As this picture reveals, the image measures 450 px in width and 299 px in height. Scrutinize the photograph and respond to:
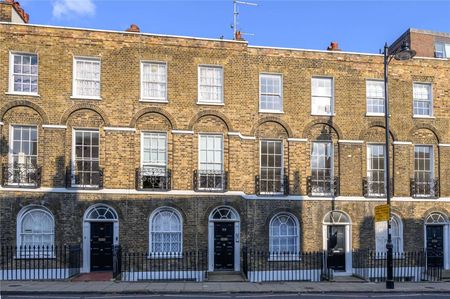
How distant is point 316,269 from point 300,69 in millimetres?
8969

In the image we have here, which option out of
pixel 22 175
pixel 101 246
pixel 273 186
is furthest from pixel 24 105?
pixel 273 186

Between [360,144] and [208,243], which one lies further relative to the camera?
[360,144]

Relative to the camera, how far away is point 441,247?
24.7 meters

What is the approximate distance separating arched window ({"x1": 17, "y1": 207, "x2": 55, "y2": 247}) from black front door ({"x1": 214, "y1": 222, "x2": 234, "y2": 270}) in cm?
669

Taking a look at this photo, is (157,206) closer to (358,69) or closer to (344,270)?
(344,270)

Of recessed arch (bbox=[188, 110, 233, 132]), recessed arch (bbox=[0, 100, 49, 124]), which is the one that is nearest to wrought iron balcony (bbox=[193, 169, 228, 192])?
recessed arch (bbox=[188, 110, 233, 132])

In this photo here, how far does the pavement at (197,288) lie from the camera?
17.1 metres

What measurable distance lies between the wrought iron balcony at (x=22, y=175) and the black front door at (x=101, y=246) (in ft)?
9.50

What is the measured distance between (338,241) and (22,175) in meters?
13.9

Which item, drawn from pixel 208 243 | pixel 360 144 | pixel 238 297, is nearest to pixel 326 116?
pixel 360 144

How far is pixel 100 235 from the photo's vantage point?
2142 cm

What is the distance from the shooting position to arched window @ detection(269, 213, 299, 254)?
23109mm

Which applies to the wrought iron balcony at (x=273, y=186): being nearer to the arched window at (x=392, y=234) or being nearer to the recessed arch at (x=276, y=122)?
the recessed arch at (x=276, y=122)

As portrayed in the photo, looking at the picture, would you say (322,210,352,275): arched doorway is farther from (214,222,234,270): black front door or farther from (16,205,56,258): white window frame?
(16,205,56,258): white window frame
